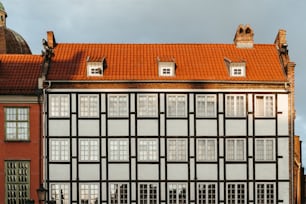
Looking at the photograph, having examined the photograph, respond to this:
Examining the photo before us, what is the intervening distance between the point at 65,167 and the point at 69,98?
5145mm

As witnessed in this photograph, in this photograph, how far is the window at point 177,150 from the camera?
41.1m

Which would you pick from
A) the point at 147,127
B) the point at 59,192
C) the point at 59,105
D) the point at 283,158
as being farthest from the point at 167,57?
the point at 59,192

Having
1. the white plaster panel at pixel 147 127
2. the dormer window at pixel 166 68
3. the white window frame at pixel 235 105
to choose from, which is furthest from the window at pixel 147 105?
the white window frame at pixel 235 105

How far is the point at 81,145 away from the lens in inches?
1609

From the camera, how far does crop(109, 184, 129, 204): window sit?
40688mm

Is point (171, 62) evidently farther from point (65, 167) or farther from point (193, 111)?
point (65, 167)

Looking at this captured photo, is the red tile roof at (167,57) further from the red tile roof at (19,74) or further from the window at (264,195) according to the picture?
the window at (264,195)

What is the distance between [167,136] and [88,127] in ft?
19.5

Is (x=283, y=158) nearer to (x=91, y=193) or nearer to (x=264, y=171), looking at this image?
(x=264, y=171)

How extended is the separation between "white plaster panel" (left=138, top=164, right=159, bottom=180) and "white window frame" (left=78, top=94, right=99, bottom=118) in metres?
5.19

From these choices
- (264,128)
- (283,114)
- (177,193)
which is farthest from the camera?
(283,114)

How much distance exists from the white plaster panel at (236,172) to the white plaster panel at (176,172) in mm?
3167

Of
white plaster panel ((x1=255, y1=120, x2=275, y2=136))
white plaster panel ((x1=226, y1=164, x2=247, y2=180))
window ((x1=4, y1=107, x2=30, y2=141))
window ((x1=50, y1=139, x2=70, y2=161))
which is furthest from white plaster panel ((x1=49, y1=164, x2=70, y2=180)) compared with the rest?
white plaster panel ((x1=255, y1=120, x2=275, y2=136))

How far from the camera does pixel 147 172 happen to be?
134 feet
